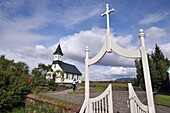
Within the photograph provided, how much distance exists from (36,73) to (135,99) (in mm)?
12810

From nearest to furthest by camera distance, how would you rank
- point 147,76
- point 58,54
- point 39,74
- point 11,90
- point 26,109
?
point 147,76 < point 11,90 < point 26,109 < point 39,74 < point 58,54

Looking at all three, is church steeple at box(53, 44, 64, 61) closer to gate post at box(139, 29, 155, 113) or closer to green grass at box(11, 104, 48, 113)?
green grass at box(11, 104, 48, 113)

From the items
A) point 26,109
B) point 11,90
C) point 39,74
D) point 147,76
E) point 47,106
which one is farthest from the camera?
point 39,74

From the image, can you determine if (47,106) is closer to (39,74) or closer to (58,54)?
(39,74)

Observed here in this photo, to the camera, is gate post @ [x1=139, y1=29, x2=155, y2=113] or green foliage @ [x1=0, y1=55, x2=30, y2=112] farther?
green foliage @ [x1=0, y1=55, x2=30, y2=112]

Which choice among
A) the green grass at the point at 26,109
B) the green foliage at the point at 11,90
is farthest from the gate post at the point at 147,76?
the green foliage at the point at 11,90

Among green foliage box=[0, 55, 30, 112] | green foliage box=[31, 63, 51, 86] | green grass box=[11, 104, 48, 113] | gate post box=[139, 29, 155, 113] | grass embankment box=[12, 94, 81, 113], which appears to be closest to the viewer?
gate post box=[139, 29, 155, 113]

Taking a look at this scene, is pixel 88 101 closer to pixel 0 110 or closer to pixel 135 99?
pixel 135 99

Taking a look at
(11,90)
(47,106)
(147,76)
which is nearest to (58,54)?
(11,90)

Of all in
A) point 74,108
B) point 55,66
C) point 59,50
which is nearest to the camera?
point 74,108

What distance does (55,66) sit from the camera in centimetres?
2716

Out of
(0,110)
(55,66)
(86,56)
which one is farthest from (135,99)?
(55,66)

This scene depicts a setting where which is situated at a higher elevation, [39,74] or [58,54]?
[58,54]

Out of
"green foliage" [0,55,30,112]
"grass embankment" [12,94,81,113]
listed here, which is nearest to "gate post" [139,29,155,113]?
"grass embankment" [12,94,81,113]
